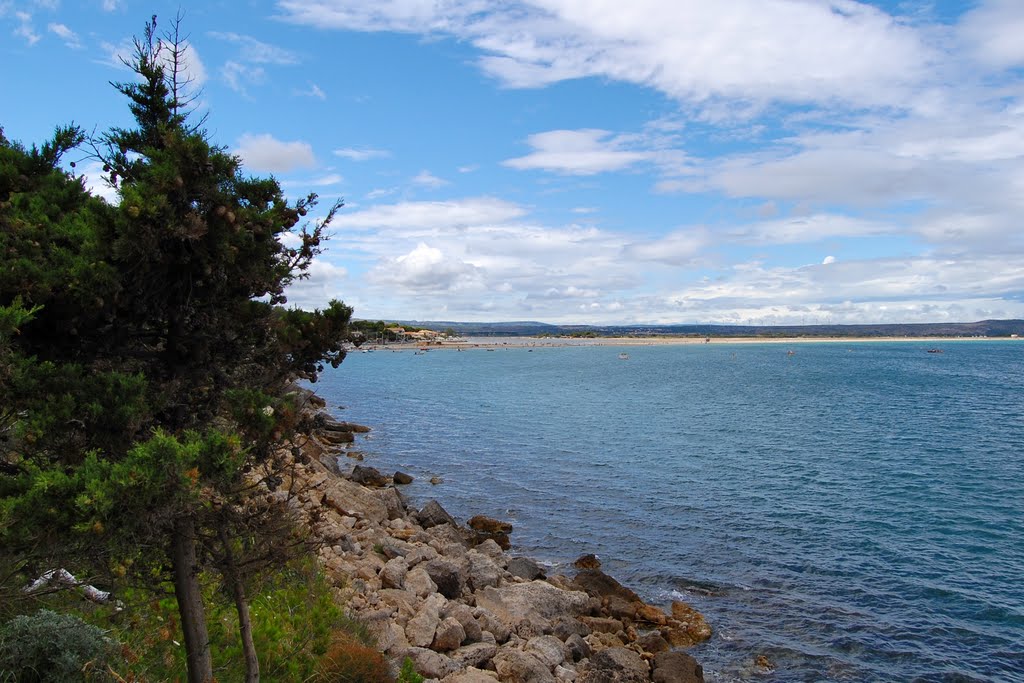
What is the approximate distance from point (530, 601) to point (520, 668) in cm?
366

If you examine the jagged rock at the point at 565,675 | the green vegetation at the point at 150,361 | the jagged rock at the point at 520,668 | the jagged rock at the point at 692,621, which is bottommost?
the jagged rock at the point at 692,621

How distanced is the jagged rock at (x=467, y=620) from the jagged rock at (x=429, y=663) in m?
1.39

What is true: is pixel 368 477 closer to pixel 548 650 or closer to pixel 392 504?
→ pixel 392 504

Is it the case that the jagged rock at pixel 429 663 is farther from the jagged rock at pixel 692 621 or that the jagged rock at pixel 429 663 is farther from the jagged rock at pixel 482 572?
the jagged rock at pixel 692 621

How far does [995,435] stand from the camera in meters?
38.2

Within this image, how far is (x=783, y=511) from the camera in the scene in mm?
23484

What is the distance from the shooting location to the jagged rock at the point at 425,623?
10914 mm

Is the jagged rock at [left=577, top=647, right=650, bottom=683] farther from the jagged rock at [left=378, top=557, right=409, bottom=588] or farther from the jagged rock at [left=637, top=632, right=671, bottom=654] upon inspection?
the jagged rock at [left=378, top=557, right=409, bottom=588]

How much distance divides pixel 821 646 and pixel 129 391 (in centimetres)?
1417

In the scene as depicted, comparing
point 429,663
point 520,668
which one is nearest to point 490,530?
point 520,668

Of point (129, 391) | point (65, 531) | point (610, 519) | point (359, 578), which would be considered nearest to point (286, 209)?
point (129, 391)

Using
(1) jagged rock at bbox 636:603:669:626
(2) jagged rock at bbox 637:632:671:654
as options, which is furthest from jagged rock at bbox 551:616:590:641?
(1) jagged rock at bbox 636:603:669:626

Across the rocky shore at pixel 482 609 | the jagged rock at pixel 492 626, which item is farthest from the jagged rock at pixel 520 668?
the jagged rock at pixel 492 626

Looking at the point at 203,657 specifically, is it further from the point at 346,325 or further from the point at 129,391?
the point at 346,325
